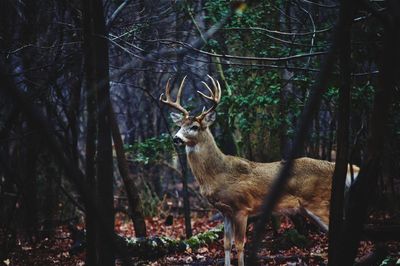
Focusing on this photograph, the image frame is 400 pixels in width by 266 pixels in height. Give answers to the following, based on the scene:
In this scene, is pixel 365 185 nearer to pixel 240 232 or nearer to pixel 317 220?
pixel 317 220

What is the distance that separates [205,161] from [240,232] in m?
1.52

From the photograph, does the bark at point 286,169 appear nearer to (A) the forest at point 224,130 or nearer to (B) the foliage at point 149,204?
(A) the forest at point 224,130

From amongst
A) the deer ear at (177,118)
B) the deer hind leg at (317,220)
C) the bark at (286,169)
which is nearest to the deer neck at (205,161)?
the deer ear at (177,118)

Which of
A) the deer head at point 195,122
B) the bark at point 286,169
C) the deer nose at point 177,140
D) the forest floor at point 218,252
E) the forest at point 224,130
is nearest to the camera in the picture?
the bark at point 286,169

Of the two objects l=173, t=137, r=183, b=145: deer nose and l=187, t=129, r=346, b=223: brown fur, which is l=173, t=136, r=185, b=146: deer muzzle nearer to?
l=173, t=137, r=183, b=145: deer nose

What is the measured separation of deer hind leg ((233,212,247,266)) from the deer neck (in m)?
0.72

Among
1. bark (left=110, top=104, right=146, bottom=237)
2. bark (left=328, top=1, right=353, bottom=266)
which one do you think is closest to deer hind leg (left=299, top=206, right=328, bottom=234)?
bark (left=110, top=104, right=146, bottom=237)

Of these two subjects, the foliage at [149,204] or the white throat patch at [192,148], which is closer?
the white throat patch at [192,148]

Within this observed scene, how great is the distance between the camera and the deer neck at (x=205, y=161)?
9219mm

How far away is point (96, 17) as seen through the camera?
216 inches

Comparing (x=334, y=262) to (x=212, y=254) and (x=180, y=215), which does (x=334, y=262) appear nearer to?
(x=212, y=254)

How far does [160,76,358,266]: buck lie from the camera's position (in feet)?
27.8

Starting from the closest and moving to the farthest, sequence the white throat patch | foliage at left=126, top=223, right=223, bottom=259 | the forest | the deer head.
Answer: the forest < foliage at left=126, top=223, right=223, bottom=259 < the deer head < the white throat patch

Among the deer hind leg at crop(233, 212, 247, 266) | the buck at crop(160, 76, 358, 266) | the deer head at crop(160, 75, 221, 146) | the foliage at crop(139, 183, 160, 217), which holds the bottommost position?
the foliage at crop(139, 183, 160, 217)
